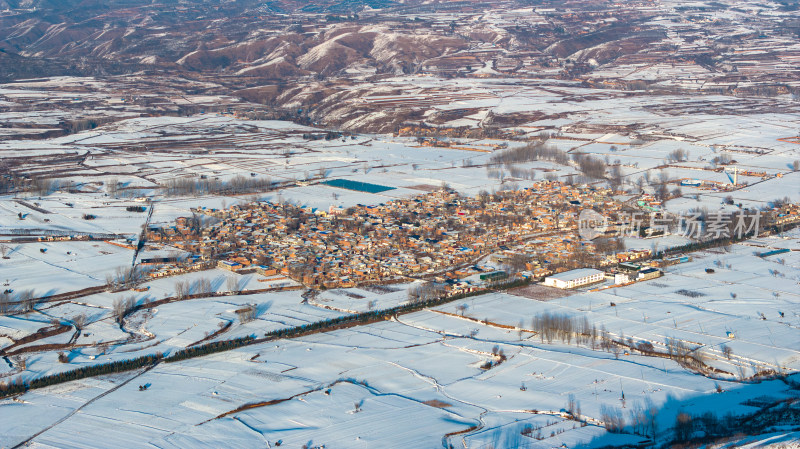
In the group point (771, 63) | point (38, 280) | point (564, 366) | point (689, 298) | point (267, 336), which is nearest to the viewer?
point (564, 366)

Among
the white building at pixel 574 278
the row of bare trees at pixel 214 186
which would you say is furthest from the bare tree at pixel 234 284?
the row of bare trees at pixel 214 186

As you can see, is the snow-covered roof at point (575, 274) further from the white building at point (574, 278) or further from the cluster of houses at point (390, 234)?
the cluster of houses at point (390, 234)

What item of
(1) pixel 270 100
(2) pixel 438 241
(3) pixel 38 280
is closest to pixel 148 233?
(3) pixel 38 280

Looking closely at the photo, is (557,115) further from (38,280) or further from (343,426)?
(343,426)

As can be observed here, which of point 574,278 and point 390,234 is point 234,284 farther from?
point 574,278

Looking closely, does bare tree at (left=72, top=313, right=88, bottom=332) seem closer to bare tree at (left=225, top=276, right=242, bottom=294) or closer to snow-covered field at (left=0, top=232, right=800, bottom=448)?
snow-covered field at (left=0, top=232, right=800, bottom=448)

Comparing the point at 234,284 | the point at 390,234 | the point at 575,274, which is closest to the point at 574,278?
the point at 575,274
